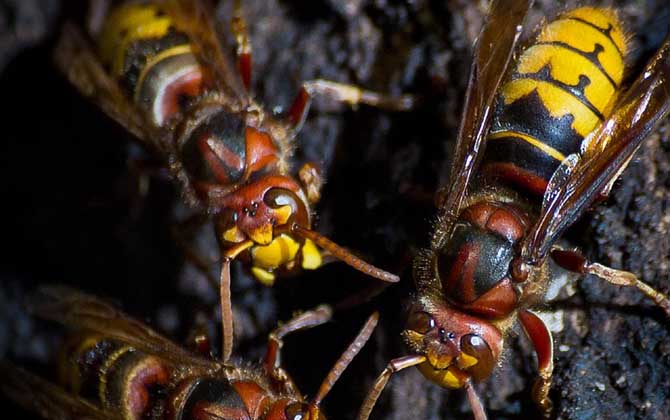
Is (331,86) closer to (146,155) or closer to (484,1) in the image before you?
(484,1)

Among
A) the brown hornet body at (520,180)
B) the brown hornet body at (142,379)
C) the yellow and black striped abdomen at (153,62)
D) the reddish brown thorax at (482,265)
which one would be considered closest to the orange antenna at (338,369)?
the brown hornet body at (142,379)

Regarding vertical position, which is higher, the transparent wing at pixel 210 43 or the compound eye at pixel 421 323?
the transparent wing at pixel 210 43

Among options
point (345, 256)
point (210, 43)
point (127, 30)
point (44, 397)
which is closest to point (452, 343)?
point (345, 256)

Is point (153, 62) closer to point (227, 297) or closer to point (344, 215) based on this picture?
point (344, 215)

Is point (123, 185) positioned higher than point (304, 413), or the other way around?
point (123, 185)

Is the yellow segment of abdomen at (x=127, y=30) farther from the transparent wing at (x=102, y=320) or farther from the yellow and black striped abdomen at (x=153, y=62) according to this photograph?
the transparent wing at (x=102, y=320)

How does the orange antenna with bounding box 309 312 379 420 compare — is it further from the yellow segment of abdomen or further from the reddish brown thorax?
the yellow segment of abdomen

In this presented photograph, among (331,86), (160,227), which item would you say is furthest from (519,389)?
(160,227)
